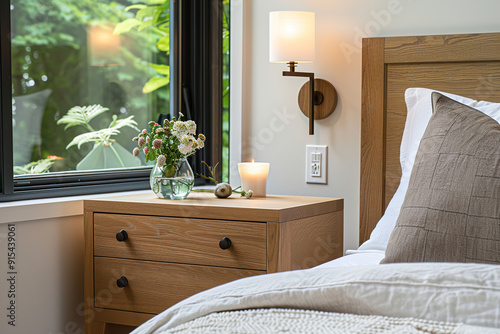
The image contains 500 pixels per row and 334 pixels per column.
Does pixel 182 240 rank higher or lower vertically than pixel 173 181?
lower

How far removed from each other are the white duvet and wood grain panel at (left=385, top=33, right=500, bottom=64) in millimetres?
1135

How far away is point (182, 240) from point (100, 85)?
2.37ft

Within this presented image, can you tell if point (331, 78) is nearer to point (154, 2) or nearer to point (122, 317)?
point (154, 2)

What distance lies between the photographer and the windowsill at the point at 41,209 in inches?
68.2

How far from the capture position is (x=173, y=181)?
6.28 ft

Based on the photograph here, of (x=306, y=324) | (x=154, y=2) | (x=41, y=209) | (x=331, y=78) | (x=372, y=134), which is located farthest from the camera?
(x=154, y=2)

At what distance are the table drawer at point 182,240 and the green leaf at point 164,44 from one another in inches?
32.1

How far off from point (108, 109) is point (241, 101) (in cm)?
49

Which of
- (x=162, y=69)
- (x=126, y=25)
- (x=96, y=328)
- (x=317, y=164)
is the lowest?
(x=96, y=328)

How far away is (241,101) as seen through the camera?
2.32 metres

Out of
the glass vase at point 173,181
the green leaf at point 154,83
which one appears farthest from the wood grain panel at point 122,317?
the green leaf at point 154,83

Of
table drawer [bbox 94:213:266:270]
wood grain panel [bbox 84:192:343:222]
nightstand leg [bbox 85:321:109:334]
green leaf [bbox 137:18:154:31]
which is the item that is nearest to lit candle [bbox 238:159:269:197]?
wood grain panel [bbox 84:192:343:222]

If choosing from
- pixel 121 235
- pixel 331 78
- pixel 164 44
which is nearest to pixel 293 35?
pixel 331 78

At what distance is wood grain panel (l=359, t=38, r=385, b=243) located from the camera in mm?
2023
